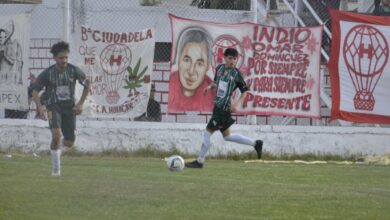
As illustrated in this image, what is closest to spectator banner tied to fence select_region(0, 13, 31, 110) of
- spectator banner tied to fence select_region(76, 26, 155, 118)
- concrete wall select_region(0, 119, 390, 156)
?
concrete wall select_region(0, 119, 390, 156)

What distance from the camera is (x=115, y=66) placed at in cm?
2141

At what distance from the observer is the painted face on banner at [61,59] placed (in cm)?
1557

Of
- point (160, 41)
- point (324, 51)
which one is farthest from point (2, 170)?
point (324, 51)

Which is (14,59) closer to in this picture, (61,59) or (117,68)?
(117,68)

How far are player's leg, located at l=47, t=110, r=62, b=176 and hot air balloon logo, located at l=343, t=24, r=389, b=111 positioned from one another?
8.48 metres

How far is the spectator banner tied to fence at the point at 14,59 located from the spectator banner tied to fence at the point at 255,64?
2990 mm

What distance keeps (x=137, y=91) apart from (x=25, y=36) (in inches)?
99.9

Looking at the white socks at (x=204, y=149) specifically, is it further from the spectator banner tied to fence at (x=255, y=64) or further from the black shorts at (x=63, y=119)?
the spectator banner tied to fence at (x=255, y=64)

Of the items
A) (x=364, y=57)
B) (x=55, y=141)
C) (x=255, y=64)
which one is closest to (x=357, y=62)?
(x=364, y=57)

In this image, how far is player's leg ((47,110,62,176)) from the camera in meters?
Result: 15.0

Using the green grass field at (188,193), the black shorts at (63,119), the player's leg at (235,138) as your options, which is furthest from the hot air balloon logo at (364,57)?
the black shorts at (63,119)

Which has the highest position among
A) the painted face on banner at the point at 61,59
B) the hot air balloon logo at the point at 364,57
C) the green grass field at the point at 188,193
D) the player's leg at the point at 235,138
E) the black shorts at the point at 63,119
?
the hot air balloon logo at the point at 364,57

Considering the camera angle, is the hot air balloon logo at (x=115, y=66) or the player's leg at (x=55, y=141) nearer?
the player's leg at (x=55, y=141)

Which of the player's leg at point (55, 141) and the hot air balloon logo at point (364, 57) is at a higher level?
the hot air balloon logo at point (364, 57)
